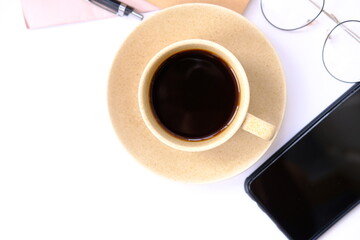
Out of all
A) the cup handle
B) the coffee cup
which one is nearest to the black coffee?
the coffee cup

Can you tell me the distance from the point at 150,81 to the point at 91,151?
21 centimetres

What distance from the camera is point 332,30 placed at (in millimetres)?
715

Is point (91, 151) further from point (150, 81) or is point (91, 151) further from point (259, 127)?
point (259, 127)

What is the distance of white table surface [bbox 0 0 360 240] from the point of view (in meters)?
→ 0.72

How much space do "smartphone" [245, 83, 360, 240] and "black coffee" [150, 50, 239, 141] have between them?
0.44 feet

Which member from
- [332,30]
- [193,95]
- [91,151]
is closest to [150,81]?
[193,95]

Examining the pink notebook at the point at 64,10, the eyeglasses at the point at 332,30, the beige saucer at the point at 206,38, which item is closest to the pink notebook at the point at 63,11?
the pink notebook at the point at 64,10

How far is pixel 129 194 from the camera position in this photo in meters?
0.75

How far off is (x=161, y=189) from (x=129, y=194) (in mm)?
63

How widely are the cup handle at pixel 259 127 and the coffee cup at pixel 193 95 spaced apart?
59 millimetres

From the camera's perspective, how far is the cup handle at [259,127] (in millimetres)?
539

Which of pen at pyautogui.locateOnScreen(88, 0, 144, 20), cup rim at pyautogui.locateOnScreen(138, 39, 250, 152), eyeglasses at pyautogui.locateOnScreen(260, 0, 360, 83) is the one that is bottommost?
cup rim at pyautogui.locateOnScreen(138, 39, 250, 152)

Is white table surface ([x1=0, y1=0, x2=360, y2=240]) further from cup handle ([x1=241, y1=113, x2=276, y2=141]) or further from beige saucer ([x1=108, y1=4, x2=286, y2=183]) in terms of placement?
cup handle ([x1=241, y1=113, x2=276, y2=141])

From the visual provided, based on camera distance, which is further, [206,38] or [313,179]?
[313,179]
